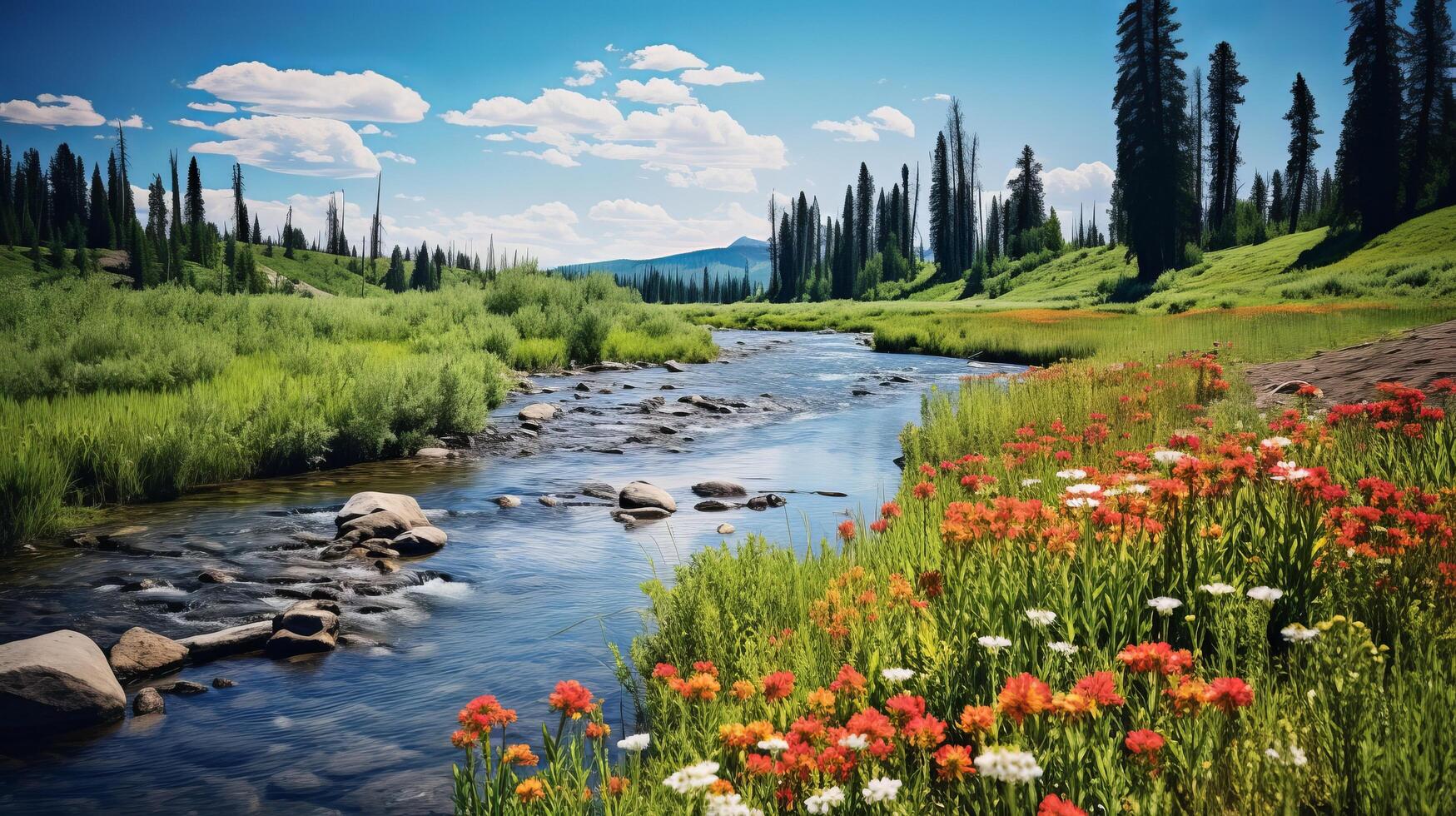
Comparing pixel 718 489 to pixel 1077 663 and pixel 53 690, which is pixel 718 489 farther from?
pixel 1077 663

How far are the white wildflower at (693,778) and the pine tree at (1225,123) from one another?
61912 mm

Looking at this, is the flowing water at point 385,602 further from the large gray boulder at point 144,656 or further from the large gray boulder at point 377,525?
the large gray boulder at point 377,525

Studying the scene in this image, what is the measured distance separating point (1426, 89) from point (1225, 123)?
634 inches

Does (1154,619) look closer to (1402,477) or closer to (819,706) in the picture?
(819,706)

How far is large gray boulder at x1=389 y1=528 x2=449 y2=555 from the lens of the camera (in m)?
7.64

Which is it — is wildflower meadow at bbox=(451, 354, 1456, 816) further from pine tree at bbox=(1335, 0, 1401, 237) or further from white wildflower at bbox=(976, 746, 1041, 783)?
pine tree at bbox=(1335, 0, 1401, 237)

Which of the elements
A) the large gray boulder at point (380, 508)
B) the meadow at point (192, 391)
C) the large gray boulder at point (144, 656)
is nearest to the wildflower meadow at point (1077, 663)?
the large gray boulder at point (144, 656)

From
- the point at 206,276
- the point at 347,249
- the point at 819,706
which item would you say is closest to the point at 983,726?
the point at 819,706

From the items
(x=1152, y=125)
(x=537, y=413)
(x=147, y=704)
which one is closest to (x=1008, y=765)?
(x=147, y=704)

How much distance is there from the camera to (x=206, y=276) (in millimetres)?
62094

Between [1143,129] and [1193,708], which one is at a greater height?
[1143,129]

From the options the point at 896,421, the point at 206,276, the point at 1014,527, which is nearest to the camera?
the point at 1014,527

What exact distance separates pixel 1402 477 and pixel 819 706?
13.8 ft

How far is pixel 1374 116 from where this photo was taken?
125 ft
